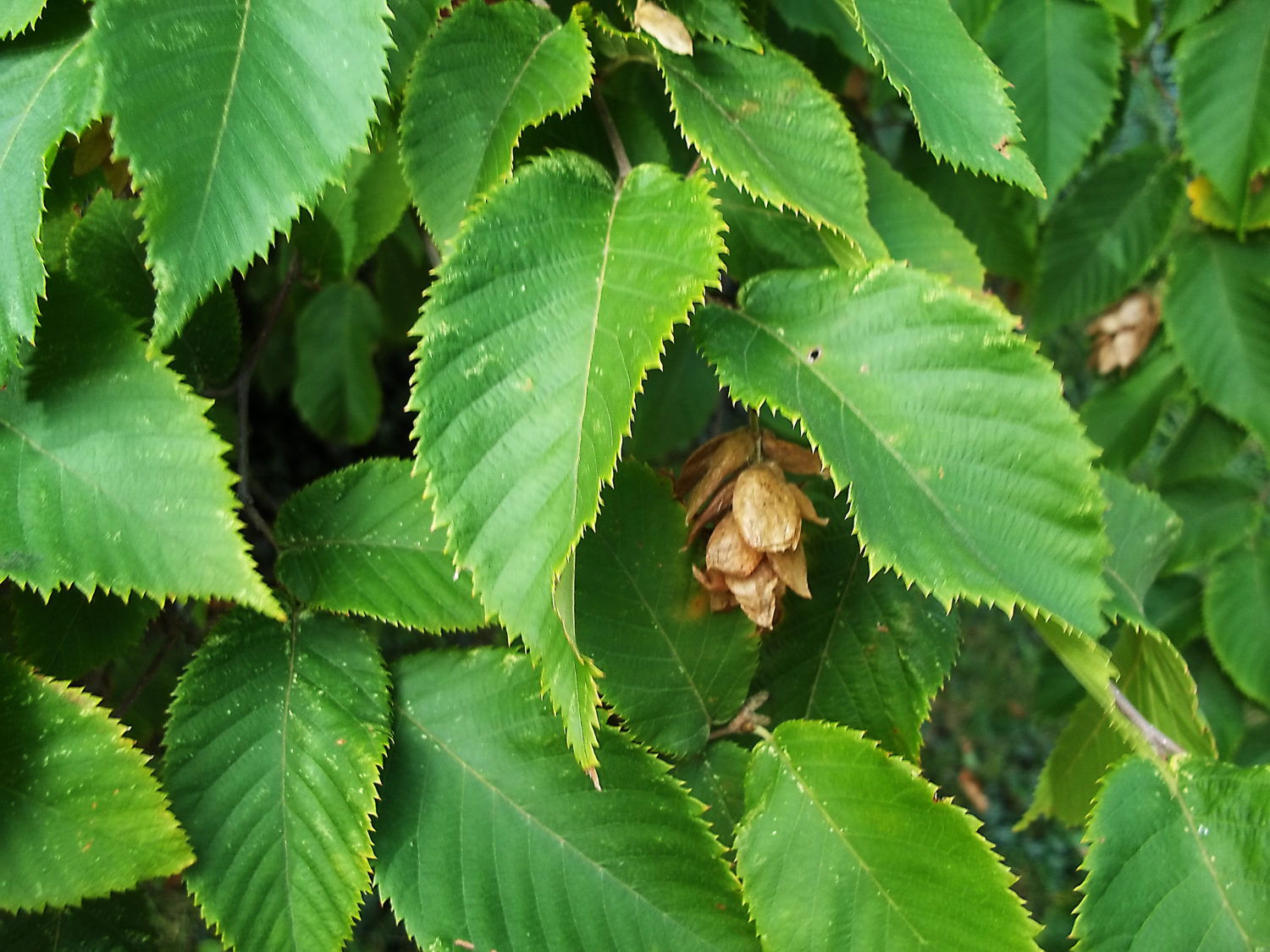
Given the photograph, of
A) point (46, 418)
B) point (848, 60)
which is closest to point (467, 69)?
point (46, 418)

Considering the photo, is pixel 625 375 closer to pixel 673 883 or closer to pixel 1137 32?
pixel 673 883

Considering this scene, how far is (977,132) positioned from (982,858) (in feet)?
1.38

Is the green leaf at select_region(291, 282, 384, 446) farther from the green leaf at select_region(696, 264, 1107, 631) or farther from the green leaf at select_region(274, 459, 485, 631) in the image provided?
the green leaf at select_region(696, 264, 1107, 631)

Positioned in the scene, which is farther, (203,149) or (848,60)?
(848,60)

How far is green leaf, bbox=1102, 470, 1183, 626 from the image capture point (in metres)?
0.69

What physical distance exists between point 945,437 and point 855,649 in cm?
19

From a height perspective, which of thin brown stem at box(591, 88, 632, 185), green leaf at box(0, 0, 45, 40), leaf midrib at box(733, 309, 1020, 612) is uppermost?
green leaf at box(0, 0, 45, 40)

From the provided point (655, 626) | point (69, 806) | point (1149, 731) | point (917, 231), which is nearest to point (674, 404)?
point (917, 231)

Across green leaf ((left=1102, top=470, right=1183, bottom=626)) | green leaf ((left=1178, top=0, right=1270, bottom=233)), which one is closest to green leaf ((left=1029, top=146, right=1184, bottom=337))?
green leaf ((left=1178, top=0, right=1270, bottom=233))

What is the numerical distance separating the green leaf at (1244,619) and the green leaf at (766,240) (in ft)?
2.75

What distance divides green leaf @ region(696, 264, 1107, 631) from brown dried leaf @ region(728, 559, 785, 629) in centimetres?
9

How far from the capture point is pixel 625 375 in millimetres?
413

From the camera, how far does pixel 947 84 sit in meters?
0.53

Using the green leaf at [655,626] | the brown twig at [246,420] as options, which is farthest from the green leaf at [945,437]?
the brown twig at [246,420]
